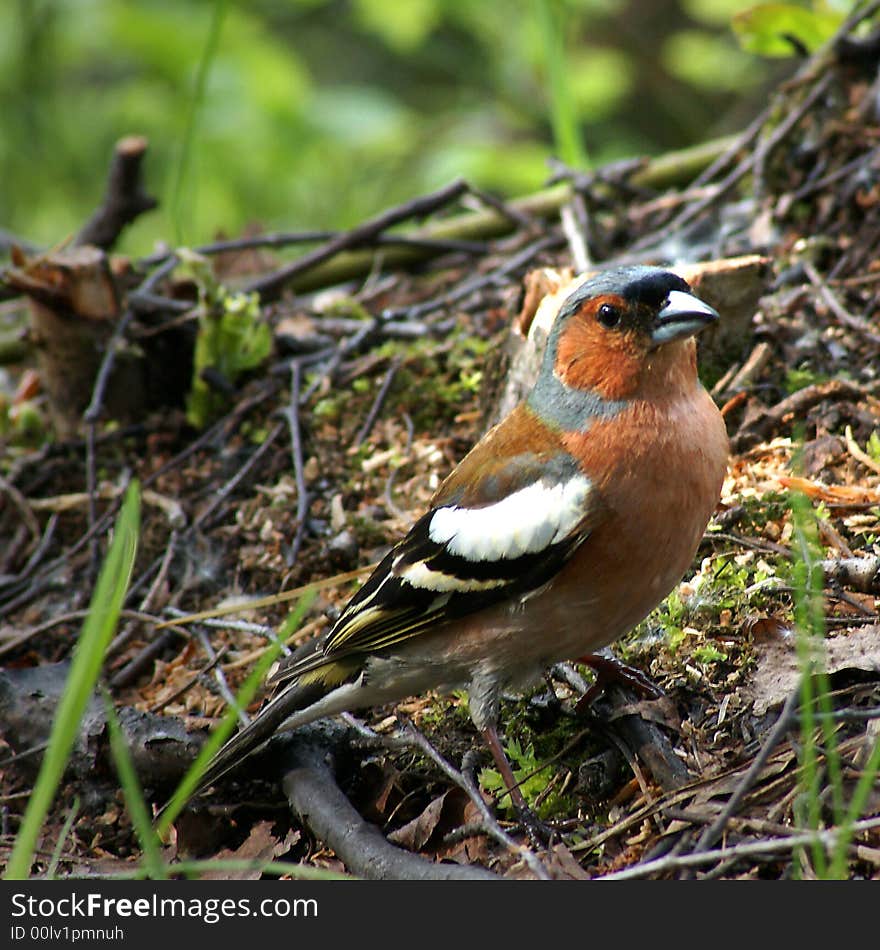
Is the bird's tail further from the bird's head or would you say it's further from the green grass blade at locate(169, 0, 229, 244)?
the green grass blade at locate(169, 0, 229, 244)

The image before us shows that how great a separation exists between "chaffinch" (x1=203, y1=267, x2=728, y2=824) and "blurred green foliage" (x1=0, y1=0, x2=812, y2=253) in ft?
16.0

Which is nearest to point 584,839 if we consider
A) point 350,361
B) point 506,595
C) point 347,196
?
point 506,595

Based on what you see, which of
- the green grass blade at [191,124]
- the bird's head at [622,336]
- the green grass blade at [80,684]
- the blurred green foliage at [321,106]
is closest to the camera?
the green grass blade at [80,684]

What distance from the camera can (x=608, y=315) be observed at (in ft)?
10.8

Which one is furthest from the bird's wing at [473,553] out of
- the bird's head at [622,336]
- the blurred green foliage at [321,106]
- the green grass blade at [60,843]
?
the blurred green foliage at [321,106]

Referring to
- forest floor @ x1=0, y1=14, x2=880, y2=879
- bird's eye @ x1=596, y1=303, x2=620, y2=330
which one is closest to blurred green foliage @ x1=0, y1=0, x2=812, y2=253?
forest floor @ x1=0, y1=14, x2=880, y2=879

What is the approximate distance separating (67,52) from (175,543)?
22.4ft

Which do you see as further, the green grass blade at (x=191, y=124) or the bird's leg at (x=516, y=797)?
the green grass blade at (x=191, y=124)

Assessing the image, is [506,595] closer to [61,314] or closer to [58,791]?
[58,791]

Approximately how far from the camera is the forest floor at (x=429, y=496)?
2.82 m

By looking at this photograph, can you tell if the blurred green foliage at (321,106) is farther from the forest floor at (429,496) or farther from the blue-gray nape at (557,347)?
the blue-gray nape at (557,347)

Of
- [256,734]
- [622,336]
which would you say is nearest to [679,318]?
[622,336]

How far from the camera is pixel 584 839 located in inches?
112

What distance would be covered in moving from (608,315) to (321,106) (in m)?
6.31
